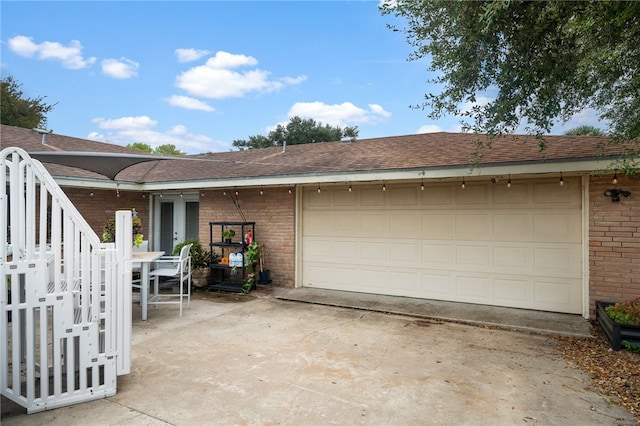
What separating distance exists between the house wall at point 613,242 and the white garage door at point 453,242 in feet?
0.83

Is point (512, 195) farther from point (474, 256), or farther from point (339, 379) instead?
point (339, 379)

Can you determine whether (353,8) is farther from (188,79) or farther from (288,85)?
(188,79)

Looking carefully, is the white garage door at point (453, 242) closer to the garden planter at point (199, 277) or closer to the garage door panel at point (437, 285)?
the garage door panel at point (437, 285)

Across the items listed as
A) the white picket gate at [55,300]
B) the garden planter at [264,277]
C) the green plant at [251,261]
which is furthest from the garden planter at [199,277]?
the white picket gate at [55,300]

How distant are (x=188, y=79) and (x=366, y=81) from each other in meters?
8.88

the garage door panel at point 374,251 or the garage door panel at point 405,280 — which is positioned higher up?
the garage door panel at point 374,251

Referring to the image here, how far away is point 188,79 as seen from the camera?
16.9m

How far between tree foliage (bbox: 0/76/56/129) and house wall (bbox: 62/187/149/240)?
539 inches

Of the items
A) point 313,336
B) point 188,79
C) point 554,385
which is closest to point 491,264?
point 554,385

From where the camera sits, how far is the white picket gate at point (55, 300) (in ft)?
9.57

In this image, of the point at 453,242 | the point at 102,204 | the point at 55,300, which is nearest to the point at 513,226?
the point at 453,242

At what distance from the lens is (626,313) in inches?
176

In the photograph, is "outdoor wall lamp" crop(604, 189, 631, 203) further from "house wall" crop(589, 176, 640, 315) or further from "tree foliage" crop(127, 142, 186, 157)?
"tree foliage" crop(127, 142, 186, 157)

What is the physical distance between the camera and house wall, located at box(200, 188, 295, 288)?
795 centimetres
